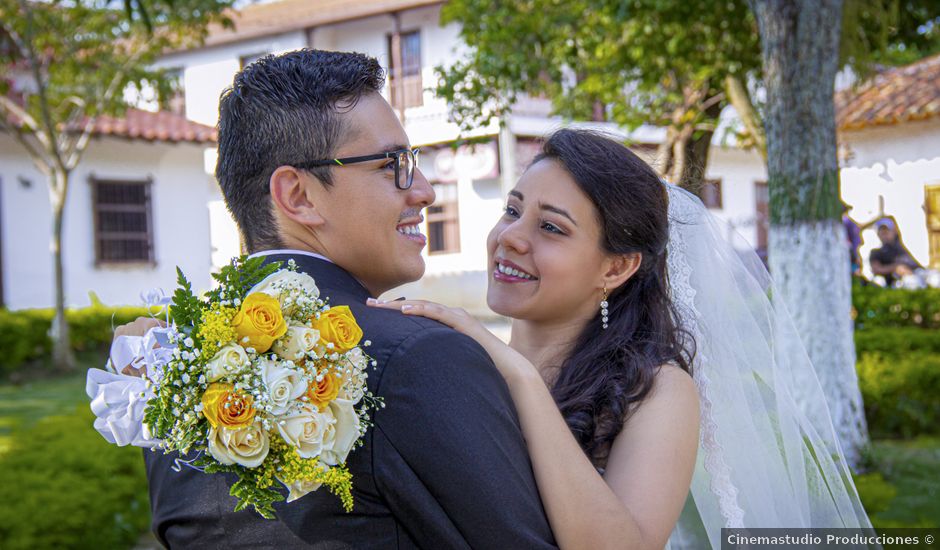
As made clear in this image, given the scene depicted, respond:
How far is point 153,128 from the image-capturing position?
19.1m

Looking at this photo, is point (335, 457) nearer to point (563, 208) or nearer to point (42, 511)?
point (563, 208)

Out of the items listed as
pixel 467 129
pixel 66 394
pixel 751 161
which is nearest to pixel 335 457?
pixel 467 129

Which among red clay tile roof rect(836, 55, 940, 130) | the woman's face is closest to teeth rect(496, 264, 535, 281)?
the woman's face

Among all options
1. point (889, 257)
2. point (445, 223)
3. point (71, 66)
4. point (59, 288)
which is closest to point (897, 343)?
point (889, 257)

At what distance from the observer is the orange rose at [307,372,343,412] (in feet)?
5.81

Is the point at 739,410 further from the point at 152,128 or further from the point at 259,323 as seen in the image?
the point at 152,128

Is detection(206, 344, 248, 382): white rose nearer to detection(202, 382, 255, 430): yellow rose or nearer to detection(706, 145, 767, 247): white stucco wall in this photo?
detection(202, 382, 255, 430): yellow rose

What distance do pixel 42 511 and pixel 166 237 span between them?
15.3 meters

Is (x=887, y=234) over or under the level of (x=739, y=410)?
over

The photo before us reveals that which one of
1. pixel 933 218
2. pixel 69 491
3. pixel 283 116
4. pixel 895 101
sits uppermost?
pixel 895 101

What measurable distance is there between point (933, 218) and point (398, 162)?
16.9 metres

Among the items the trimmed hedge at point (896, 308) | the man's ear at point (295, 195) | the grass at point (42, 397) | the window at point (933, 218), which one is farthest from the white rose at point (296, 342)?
the window at point (933, 218)

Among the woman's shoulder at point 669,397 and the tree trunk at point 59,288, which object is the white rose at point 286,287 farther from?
the tree trunk at point 59,288

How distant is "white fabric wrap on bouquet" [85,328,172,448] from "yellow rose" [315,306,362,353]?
1.05 ft
